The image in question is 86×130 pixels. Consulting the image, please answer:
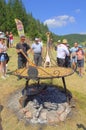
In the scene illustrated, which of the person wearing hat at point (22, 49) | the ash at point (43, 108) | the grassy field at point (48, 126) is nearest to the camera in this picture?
the grassy field at point (48, 126)

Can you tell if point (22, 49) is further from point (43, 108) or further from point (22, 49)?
point (43, 108)

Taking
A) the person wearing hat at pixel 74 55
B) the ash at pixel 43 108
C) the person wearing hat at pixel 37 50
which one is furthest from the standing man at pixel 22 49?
the person wearing hat at pixel 74 55

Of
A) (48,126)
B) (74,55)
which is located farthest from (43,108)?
(74,55)

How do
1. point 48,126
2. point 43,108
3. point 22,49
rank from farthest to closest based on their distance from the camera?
1. point 22,49
2. point 43,108
3. point 48,126

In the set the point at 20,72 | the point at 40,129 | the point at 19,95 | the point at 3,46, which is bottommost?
the point at 40,129

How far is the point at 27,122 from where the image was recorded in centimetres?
1045

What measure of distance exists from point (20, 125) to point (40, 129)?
77 cm

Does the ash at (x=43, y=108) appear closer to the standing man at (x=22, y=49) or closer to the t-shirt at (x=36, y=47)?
the standing man at (x=22, y=49)

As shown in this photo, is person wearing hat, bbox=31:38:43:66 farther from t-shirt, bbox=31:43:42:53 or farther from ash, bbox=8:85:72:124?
ash, bbox=8:85:72:124

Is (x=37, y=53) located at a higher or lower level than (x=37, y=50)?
lower

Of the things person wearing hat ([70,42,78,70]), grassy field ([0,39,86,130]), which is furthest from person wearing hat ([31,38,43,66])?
person wearing hat ([70,42,78,70])

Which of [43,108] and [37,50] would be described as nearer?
[43,108]

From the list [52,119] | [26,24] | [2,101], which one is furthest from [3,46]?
[26,24]

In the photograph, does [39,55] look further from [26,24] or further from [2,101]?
[26,24]
